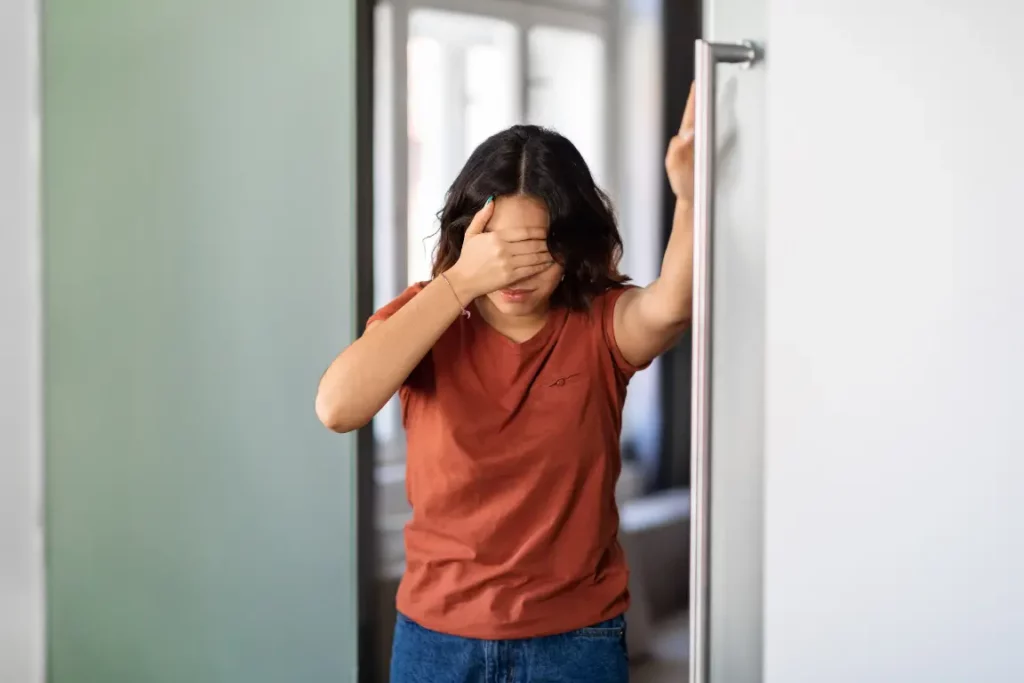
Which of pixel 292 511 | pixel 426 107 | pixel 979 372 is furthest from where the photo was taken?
pixel 292 511

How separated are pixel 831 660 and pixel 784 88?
0.38 m

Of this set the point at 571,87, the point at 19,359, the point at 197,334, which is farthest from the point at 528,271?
the point at 19,359

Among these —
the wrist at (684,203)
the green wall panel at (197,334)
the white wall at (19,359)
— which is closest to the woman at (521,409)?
the wrist at (684,203)

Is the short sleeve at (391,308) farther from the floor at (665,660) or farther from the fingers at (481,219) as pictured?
the floor at (665,660)

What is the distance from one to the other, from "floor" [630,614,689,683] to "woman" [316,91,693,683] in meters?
0.02

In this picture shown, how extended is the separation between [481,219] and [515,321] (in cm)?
11

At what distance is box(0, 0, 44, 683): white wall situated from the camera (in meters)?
1.53

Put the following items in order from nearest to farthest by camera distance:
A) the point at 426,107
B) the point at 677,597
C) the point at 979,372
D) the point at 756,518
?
the point at 979,372 < the point at 756,518 < the point at 677,597 < the point at 426,107

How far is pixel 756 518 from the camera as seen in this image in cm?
68

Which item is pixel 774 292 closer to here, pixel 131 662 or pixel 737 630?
pixel 737 630

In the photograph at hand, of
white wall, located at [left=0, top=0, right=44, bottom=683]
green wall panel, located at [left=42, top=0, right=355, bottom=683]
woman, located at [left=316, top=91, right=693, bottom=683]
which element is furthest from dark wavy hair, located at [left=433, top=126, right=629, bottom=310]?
white wall, located at [left=0, top=0, right=44, bottom=683]

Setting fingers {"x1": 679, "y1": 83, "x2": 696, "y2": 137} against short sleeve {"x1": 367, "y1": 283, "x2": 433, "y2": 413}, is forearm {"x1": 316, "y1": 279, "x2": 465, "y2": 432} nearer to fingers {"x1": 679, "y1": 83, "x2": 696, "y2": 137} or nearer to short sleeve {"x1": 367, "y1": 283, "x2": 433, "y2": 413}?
short sleeve {"x1": 367, "y1": 283, "x2": 433, "y2": 413}

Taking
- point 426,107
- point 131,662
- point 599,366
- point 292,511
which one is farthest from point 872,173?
point 131,662

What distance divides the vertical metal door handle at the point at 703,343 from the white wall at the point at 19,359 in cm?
121
